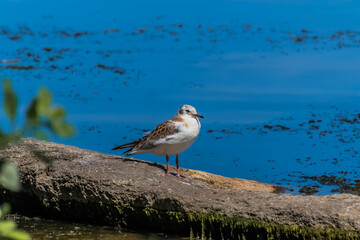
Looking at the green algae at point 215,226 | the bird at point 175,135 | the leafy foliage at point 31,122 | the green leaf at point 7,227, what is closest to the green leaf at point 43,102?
the leafy foliage at point 31,122

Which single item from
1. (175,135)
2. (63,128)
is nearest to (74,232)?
(175,135)

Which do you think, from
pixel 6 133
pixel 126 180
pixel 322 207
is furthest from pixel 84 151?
pixel 6 133

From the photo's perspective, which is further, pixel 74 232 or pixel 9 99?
pixel 74 232

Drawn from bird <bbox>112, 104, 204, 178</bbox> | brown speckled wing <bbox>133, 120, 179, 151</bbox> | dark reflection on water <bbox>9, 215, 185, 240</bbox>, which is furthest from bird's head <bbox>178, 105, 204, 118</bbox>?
dark reflection on water <bbox>9, 215, 185, 240</bbox>

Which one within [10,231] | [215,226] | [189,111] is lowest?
[215,226]

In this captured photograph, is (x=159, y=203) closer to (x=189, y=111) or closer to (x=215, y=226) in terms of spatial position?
(x=215, y=226)

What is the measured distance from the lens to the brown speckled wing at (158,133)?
609 cm

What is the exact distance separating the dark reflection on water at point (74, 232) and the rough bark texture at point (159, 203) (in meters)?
0.11

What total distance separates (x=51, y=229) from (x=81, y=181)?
708mm

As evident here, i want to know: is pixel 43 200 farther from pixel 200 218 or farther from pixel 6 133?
pixel 6 133

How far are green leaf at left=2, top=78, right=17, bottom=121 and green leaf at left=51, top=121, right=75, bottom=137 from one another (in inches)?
2.5

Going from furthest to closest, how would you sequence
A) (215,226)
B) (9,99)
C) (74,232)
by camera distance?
(74,232) → (215,226) → (9,99)

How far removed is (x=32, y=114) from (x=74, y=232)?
554cm

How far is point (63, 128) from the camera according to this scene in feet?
2.51
